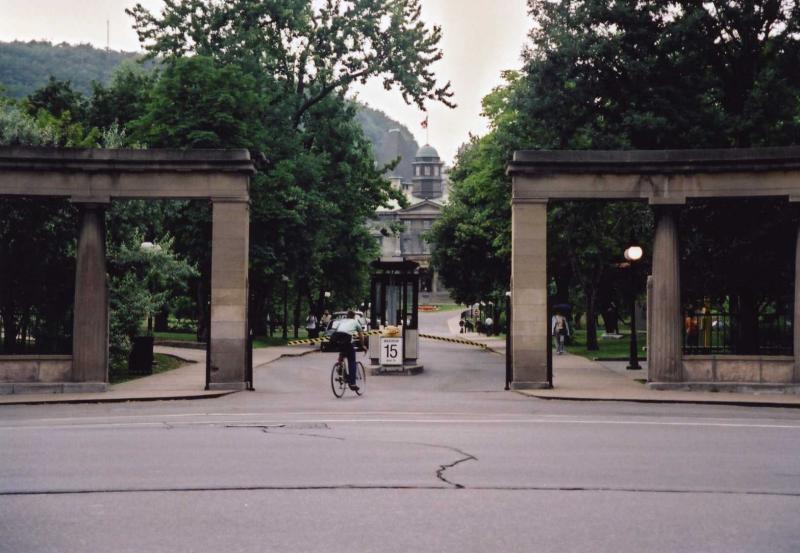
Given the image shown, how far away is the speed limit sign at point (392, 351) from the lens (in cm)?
3431

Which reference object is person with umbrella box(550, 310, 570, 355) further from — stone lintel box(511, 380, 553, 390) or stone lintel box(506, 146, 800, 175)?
stone lintel box(506, 146, 800, 175)

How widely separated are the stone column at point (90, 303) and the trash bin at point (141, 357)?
22.2ft

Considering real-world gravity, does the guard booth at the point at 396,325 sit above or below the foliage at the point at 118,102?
below

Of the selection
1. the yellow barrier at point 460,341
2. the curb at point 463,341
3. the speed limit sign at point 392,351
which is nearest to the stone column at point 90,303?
the speed limit sign at point 392,351

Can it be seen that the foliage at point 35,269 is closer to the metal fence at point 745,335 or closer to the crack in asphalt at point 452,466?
the metal fence at point 745,335

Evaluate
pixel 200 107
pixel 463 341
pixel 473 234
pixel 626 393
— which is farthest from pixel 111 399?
pixel 463 341

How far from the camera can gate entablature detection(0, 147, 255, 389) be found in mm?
24578

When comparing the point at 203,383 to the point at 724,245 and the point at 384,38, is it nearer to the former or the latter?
the point at 724,245

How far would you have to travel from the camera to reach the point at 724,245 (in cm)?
3041

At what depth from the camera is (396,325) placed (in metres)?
36.9

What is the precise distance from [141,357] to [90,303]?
715cm

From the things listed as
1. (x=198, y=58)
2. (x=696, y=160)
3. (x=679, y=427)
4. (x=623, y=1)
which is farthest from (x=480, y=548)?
(x=198, y=58)

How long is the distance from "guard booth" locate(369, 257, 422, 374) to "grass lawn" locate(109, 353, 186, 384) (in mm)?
6286

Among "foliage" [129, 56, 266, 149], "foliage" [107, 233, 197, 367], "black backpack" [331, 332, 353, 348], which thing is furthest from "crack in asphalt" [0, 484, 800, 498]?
"foliage" [129, 56, 266, 149]
